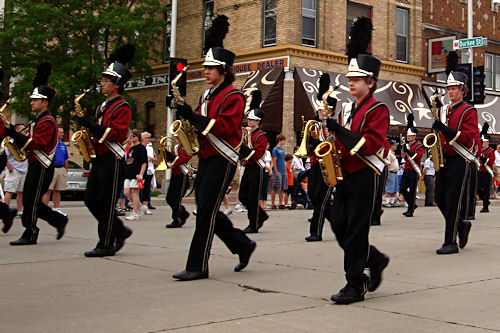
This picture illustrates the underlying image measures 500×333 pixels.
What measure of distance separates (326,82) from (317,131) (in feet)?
2.16

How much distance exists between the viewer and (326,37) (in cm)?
2586

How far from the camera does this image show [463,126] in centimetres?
882

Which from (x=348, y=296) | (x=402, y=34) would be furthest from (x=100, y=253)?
(x=402, y=34)

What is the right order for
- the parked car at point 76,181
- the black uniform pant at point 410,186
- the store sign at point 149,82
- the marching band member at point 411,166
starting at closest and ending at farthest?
the black uniform pant at point 410,186
the marching band member at point 411,166
the parked car at point 76,181
the store sign at point 149,82

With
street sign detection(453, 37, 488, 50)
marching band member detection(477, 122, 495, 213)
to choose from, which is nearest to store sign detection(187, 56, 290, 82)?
street sign detection(453, 37, 488, 50)

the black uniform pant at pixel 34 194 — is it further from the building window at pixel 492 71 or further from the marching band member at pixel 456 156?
the building window at pixel 492 71

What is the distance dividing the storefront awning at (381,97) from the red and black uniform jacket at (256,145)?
466 inches

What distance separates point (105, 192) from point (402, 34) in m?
22.3

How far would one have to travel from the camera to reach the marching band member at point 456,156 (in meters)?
8.81

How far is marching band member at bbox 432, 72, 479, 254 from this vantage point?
8.81 metres

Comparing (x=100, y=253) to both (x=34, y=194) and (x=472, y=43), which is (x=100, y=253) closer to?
(x=34, y=194)

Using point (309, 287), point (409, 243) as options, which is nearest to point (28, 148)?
point (309, 287)

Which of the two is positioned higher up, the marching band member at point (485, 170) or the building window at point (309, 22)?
the building window at point (309, 22)

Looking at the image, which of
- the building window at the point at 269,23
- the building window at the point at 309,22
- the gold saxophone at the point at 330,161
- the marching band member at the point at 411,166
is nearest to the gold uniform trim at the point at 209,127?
the gold saxophone at the point at 330,161
